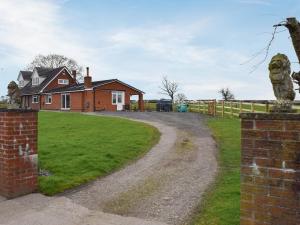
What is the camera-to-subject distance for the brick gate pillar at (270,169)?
4.14m

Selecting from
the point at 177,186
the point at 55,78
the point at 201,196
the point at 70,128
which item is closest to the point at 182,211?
the point at 201,196

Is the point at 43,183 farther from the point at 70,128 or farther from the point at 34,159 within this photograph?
the point at 70,128

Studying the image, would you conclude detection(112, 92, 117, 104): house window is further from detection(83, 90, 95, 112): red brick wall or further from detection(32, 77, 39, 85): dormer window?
detection(32, 77, 39, 85): dormer window

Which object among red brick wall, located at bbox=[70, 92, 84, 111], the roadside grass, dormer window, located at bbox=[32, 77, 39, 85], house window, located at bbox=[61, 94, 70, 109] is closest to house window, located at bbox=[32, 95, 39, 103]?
dormer window, located at bbox=[32, 77, 39, 85]

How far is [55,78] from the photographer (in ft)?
163

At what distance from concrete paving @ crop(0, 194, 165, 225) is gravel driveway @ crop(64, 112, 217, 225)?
25cm

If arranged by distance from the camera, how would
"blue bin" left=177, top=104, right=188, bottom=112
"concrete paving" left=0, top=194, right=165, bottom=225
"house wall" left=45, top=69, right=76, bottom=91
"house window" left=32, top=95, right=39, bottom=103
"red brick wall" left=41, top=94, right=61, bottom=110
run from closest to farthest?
"concrete paving" left=0, top=194, right=165, bottom=225 → "blue bin" left=177, top=104, right=188, bottom=112 → "red brick wall" left=41, top=94, right=61, bottom=110 → "house wall" left=45, top=69, right=76, bottom=91 → "house window" left=32, top=95, right=39, bottom=103

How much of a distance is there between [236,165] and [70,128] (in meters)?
13.0

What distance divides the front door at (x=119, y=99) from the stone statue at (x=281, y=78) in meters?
36.6

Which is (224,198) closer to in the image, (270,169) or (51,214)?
(270,169)

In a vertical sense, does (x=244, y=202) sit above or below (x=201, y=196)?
above

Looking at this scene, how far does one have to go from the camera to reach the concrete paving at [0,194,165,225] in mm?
6281

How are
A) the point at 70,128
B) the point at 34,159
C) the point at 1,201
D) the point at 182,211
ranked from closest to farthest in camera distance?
the point at 182,211, the point at 1,201, the point at 34,159, the point at 70,128

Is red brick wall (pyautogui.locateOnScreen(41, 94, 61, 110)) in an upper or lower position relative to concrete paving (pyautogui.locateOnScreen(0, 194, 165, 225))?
upper
